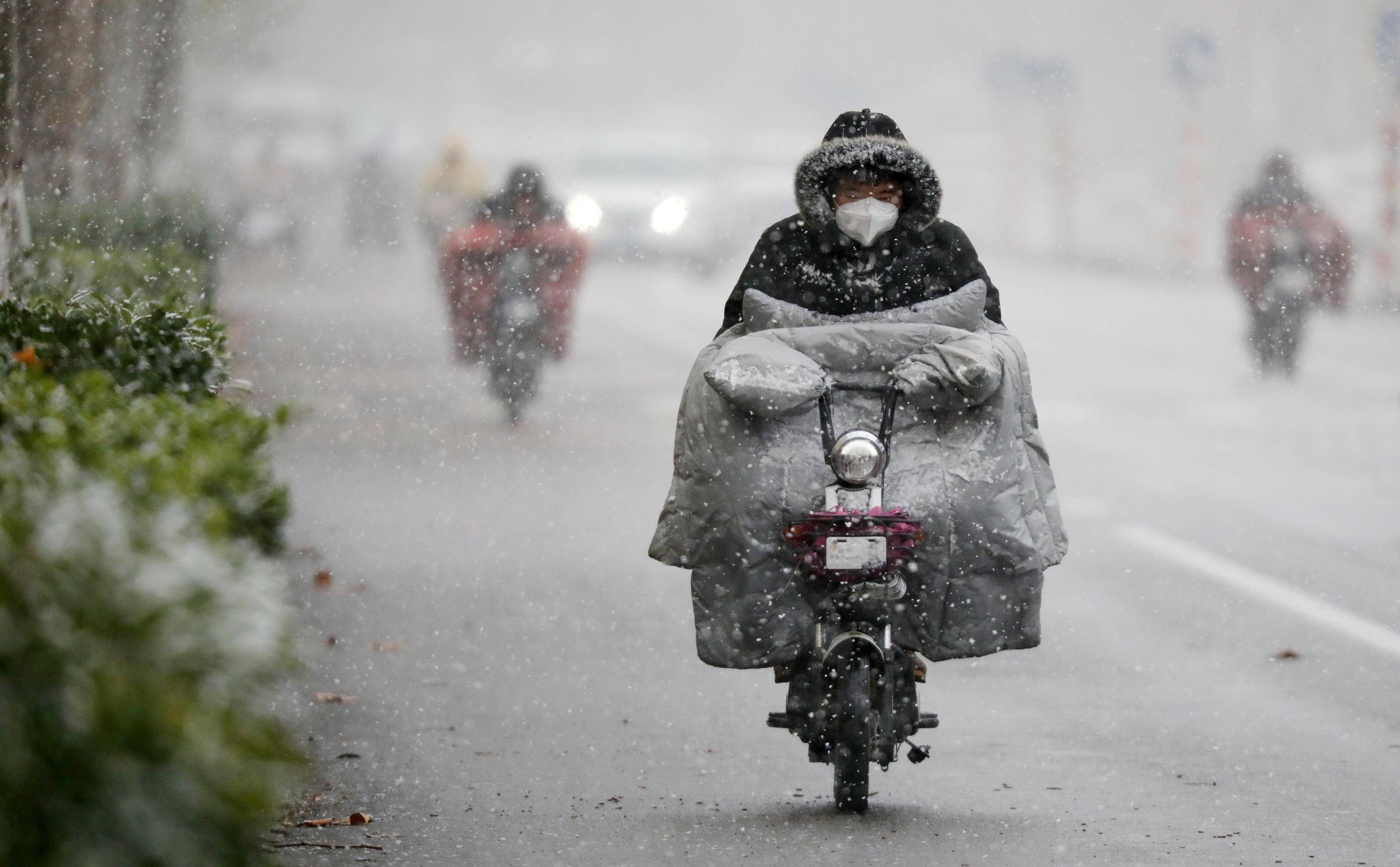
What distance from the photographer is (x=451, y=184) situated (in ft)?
67.2

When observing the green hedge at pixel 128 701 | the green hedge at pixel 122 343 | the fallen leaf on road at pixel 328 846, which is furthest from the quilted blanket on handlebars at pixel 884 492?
the green hedge at pixel 128 701

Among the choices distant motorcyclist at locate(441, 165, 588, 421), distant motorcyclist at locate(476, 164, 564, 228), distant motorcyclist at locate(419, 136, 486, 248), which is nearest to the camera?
distant motorcyclist at locate(476, 164, 564, 228)

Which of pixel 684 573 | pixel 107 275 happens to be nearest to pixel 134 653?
pixel 107 275

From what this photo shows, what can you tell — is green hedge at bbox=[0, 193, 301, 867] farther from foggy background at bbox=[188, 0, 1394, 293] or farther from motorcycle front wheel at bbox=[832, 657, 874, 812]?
foggy background at bbox=[188, 0, 1394, 293]

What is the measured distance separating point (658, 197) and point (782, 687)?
27.3 meters

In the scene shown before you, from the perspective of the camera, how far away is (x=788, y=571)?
5371 mm

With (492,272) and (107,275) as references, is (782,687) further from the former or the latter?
(492,272)

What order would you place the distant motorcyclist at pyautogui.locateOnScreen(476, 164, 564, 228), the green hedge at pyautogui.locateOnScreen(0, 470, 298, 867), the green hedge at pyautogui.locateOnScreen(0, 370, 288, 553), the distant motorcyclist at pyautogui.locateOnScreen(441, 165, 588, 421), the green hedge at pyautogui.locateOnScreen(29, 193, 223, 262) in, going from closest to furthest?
the green hedge at pyautogui.locateOnScreen(0, 470, 298, 867), the green hedge at pyautogui.locateOnScreen(0, 370, 288, 553), the green hedge at pyautogui.locateOnScreen(29, 193, 223, 262), the distant motorcyclist at pyautogui.locateOnScreen(476, 164, 564, 228), the distant motorcyclist at pyautogui.locateOnScreen(441, 165, 588, 421)

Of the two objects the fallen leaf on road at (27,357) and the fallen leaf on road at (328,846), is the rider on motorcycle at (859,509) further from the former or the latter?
the fallen leaf on road at (27,357)

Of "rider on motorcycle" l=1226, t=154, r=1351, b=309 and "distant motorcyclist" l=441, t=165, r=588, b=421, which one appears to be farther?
"rider on motorcycle" l=1226, t=154, r=1351, b=309

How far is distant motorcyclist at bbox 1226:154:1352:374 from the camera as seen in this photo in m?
18.8

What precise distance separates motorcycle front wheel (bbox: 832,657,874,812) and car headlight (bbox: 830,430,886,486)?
1.59 ft

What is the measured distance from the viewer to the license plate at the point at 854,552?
511cm

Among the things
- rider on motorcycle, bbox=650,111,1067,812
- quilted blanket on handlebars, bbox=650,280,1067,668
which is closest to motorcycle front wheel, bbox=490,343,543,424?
rider on motorcycle, bbox=650,111,1067,812
